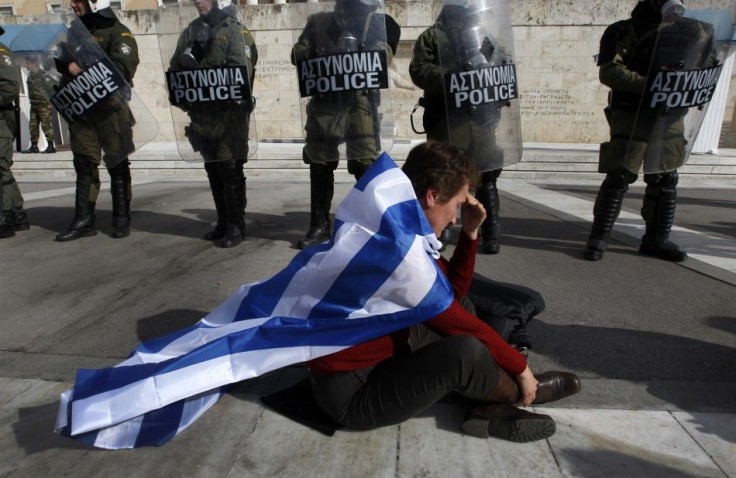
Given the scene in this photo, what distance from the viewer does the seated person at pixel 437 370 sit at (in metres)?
1.73

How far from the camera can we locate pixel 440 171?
1.83 m

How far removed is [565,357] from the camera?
8.20 ft

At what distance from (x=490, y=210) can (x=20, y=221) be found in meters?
4.41

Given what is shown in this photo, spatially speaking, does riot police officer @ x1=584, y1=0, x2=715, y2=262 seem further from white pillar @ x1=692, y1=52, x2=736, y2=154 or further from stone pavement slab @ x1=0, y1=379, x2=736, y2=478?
white pillar @ x1=692, y1=52, x2=736, y2=154

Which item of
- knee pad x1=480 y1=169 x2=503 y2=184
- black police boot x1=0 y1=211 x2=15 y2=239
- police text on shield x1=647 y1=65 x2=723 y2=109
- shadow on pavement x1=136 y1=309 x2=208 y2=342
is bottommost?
shadow on pavement x1=136 y1=309 x2=208 y2=342

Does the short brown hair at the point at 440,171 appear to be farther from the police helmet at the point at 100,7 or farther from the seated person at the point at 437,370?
the police helmet at the point at 100,7

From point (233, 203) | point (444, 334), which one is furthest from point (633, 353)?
point (233, 203)

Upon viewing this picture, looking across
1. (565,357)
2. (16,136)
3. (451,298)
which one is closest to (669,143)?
(565,357)

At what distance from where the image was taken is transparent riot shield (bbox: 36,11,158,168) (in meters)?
4.20

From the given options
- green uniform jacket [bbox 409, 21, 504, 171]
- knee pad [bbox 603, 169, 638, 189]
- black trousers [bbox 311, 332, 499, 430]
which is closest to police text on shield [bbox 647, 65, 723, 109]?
knee pad [bbox 603, 169, 638, 189]

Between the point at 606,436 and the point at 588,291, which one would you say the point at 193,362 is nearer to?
the point at 606,436

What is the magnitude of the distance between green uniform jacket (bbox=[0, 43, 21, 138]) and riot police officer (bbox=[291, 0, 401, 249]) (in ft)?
8.63

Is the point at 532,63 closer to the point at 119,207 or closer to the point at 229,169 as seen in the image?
the point at 229,169

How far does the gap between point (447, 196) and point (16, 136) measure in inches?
191
